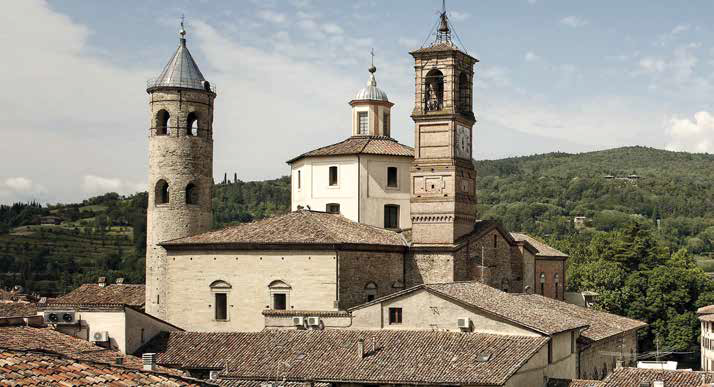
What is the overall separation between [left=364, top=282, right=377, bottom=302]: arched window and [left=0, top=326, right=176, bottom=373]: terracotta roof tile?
530 inches

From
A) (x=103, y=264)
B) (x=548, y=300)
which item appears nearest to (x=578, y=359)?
(x=548, y=300)

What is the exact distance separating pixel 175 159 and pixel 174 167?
1.14 feet

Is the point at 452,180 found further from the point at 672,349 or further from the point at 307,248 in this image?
the point at 672,349

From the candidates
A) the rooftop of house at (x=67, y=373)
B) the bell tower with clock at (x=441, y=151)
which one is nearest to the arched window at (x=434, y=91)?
the bell tower with clock at (x=441, y=151)

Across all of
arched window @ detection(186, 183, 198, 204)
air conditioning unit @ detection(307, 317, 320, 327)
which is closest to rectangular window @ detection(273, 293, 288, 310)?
air conditioning unit @ detection(307, 317, 320, 327)

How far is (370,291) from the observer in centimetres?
4031

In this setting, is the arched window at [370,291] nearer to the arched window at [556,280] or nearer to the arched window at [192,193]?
the arched window at [192,193]

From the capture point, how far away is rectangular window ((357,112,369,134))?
47.0 metres

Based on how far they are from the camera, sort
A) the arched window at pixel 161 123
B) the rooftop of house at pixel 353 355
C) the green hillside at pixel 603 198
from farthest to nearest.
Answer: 1. the green hillside at pixel 603 198
2. the arched window at pixel 161 123
3. the rooftop of house at pixel 353 355

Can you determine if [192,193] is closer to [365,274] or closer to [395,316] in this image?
[365,274]

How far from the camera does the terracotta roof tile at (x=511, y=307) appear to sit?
34969 millimetres

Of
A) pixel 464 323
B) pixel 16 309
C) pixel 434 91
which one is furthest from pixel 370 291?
pixel 16 309

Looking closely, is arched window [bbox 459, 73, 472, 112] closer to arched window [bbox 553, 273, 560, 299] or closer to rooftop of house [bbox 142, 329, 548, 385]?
rooftop of house [bbox 142, 329, 548, 385]

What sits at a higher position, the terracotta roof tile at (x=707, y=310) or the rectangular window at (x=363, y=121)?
the rectangular window at (x=363, y=121)
